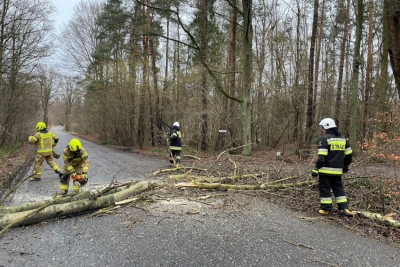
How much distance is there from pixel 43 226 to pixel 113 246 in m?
1.50

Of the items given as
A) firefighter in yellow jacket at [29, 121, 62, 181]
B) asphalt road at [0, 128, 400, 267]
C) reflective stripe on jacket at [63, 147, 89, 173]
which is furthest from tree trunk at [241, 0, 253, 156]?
reflective stripe on jacket at [63, 147, 89, 173]

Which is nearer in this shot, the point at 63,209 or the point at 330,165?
the point at 63,209

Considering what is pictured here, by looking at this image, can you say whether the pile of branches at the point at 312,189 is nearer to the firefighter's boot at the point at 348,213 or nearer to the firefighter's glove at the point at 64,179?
the firefighter's boot at the point at 348,213

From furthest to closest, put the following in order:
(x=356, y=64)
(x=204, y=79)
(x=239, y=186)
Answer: (x=204, y=79) < (x=356, y=64) < (x=239, y=186)

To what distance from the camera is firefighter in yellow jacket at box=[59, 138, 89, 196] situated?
5734mm

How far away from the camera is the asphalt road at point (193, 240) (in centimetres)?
349

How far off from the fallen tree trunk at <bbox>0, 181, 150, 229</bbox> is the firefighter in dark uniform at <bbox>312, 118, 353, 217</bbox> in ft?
12.8

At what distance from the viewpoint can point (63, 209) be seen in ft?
15.6

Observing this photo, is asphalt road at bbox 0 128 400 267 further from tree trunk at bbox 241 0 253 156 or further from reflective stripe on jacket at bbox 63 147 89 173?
tree trunk at bbox 241 0 253 156

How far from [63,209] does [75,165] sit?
1634 mm

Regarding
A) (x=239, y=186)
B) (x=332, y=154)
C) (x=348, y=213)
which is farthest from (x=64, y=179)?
(x=348, y=213)

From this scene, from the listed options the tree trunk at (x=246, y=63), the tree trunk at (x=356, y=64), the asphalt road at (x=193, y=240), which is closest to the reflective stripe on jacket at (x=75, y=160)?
the asphalt road at (x=193, y=240)

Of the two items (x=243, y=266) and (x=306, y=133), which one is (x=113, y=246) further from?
(x=306, y=133)

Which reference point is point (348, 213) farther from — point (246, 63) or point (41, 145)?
→ point (246, 63)
